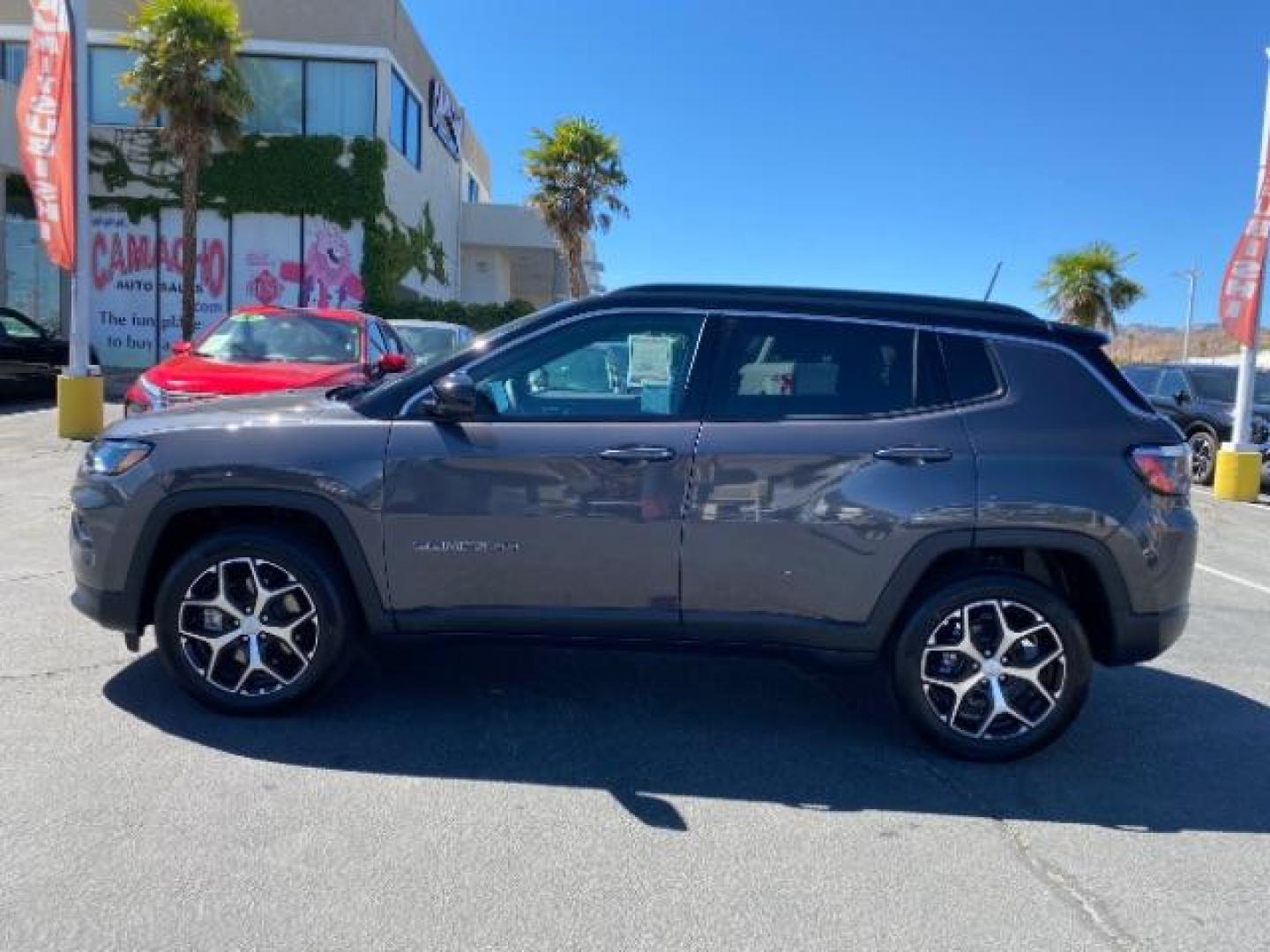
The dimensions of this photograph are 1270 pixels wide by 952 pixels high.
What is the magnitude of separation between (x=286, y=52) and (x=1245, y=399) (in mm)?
A: 20628

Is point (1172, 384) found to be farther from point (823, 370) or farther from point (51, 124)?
point (51, 124)

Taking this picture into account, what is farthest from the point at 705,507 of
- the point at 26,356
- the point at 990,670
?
the point at 26,356

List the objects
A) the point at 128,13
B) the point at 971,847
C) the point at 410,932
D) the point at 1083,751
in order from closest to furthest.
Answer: the point at 410,932 < the point at 971,847 < the point at 1083,751 < the point at 128,13

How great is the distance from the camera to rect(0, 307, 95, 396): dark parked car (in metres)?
15.6

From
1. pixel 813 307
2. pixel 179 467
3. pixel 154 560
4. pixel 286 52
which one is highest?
pixel 286 52

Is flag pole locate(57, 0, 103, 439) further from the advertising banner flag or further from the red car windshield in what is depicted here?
the red car windshield

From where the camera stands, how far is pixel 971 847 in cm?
343

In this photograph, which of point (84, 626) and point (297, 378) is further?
point (297, 378)

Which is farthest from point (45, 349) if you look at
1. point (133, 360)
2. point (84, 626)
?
point (84, 626)

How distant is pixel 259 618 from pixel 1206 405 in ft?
46.7

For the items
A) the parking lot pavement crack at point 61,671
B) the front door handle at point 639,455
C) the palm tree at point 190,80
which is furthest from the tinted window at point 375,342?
the palm tree at point 190,80

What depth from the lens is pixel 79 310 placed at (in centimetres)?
1304

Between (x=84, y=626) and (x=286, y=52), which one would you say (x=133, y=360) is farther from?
(x=84, y=626)

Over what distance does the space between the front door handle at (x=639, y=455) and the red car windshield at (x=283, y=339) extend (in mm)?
5935
